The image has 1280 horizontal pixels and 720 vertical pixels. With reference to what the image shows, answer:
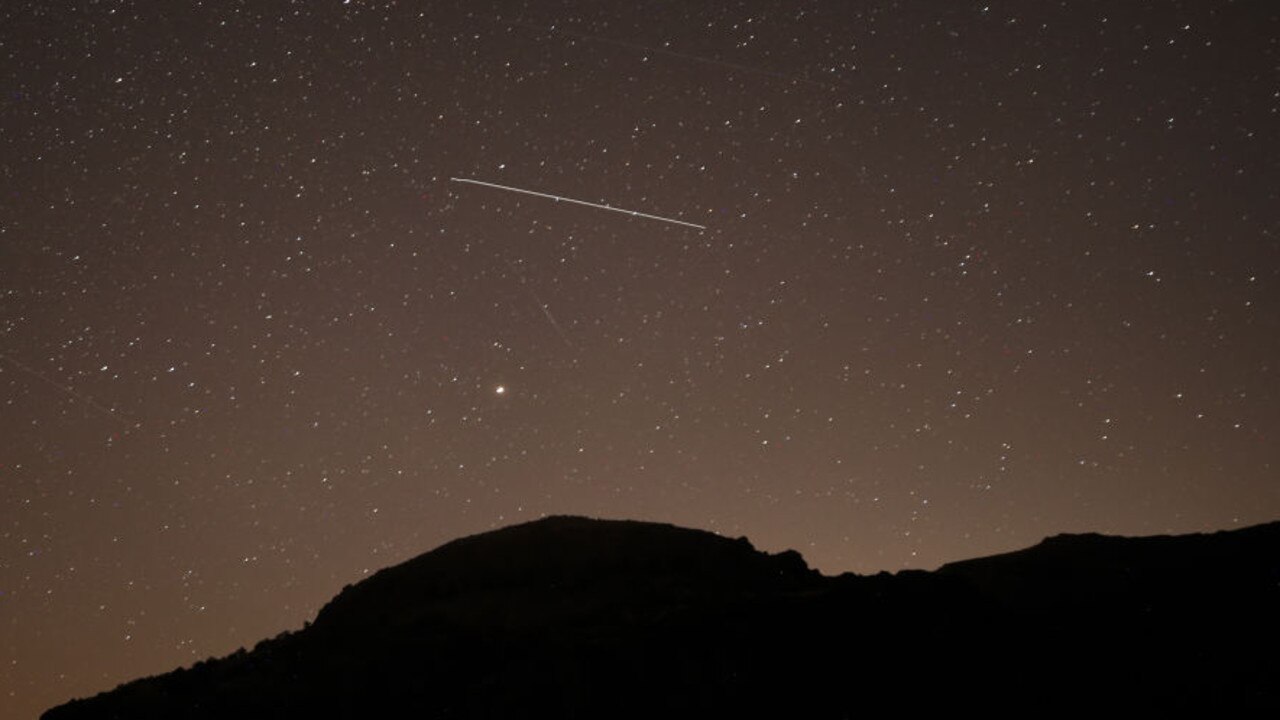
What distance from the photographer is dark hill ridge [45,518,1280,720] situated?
17.8m

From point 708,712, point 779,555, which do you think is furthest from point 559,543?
point 708,712

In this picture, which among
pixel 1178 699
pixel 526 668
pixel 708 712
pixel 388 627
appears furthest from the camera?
pixel 388 627

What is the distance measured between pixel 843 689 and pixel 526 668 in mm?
5953

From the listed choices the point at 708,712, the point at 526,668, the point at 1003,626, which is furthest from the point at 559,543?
the point at 1003,626

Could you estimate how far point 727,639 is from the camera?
18.2 metres

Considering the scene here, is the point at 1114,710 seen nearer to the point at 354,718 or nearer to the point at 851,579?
the point at 851,579

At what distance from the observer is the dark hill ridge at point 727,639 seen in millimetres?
17844

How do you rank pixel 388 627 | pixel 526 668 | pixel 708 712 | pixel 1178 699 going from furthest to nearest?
pixel 388 627
pixel 1178 699
pixel 526 668
pixel 708 712

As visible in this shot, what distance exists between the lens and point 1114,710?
19.2 meters

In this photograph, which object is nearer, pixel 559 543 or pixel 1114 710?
pixel 1114 710

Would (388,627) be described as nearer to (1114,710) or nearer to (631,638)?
(631,638)

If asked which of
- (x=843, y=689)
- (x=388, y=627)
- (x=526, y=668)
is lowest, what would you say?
(x=843, y=689)

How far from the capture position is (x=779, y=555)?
25.0 meters

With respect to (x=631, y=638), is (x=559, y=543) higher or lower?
higher
